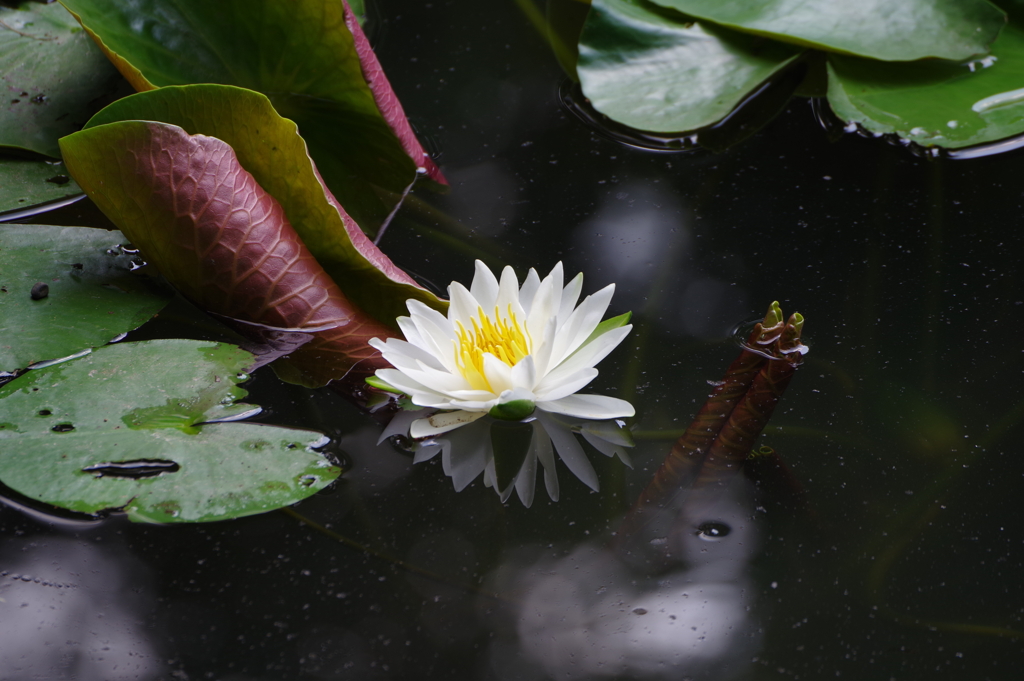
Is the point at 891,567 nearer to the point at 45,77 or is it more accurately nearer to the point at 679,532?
the point at 679,532

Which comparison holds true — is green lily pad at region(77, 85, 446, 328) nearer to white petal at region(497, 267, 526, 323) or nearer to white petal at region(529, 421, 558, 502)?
white petal at region(497, 267, 526, 323)

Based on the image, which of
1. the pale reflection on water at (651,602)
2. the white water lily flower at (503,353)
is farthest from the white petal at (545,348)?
the pale reflection on water at (651,602)

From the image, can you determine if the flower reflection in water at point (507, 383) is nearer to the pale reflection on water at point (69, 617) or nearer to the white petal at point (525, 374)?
the white petal at point (525, 374)

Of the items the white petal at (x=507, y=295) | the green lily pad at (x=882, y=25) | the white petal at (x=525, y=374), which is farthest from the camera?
the green lily pad at (x=882, y=25)

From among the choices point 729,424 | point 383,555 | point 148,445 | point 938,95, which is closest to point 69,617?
point 148,445

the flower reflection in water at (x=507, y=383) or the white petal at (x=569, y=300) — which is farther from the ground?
the white petal at (x=569, y=300)

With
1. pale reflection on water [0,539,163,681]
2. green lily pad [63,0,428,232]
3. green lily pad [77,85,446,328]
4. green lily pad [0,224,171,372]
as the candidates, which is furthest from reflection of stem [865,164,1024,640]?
green lily pad [0,224,171,372]

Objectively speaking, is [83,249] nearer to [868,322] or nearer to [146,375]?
[146,375]
